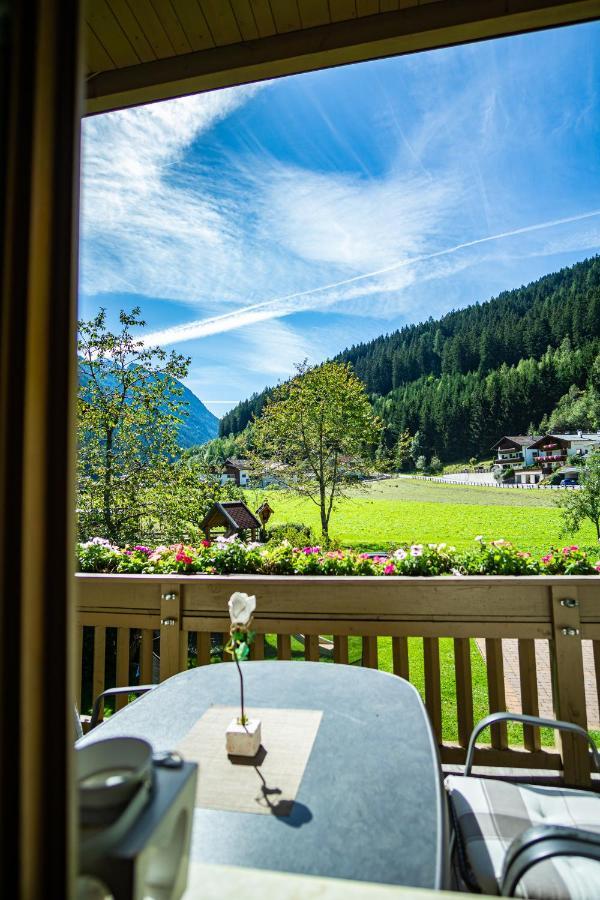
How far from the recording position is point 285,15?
183 centimetres

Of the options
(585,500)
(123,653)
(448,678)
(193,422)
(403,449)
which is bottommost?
(448,678)

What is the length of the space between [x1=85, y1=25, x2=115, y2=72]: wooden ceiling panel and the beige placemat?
7.63 ft

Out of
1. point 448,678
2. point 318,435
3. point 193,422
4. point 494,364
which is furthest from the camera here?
point 318,435

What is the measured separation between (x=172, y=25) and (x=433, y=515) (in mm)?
6650

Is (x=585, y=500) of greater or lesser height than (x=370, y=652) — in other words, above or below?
above

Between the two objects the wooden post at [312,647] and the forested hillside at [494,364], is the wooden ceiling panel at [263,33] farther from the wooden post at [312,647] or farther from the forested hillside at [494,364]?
the forested hillside at [494,364]

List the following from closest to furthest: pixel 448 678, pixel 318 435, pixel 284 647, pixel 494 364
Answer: pixel 284 647 < pixel 448 678 < pixel 494 364 < pixel 318 435

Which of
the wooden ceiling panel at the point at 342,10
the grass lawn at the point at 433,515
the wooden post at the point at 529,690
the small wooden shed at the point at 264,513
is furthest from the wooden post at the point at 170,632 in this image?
the small wooden shed at the point at 264,513

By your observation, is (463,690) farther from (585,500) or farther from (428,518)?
(428,518)

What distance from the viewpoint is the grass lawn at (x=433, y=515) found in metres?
6.68

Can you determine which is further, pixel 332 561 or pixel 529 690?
pixel 332 561

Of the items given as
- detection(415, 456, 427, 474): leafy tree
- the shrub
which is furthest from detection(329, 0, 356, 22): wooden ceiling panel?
detection(415, 456, 427, 474): leafy tree

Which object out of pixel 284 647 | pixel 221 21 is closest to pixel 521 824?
pixel 284 647

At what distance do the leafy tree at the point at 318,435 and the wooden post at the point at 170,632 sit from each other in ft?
22.2
